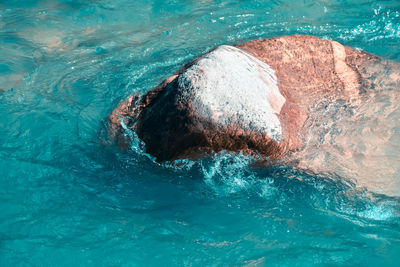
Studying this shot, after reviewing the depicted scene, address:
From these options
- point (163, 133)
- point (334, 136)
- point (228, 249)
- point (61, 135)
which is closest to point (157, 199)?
point (163, 133)

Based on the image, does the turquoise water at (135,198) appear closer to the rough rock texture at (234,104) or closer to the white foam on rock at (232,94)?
the rough rock texture at (234,104)

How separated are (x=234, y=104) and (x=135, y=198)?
4.22ft

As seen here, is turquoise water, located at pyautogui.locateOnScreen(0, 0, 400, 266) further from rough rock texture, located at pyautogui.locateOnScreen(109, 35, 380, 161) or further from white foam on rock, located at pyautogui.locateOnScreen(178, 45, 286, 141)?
white foam on rock, located at pyautogui.locateOnScreen(178, 45, 286, 141)

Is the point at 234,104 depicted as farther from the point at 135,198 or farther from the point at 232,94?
the point at 135,198

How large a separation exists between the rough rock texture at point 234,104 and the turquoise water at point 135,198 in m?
0.23

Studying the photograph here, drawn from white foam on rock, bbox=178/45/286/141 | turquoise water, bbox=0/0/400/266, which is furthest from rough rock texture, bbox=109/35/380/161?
turquoise water, bbox=0/0/400/266

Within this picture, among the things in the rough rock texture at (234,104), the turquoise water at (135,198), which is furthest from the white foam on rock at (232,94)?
the turquoise water at (135,198)

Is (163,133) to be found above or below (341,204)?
above

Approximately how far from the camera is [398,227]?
3.12 metres

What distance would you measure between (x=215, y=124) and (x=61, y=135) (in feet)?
6.32

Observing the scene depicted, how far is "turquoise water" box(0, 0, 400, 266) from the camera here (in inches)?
121

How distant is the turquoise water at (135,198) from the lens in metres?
3.07

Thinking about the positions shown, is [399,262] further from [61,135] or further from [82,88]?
[82,88]

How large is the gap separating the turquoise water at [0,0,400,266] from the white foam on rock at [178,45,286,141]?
407mm
